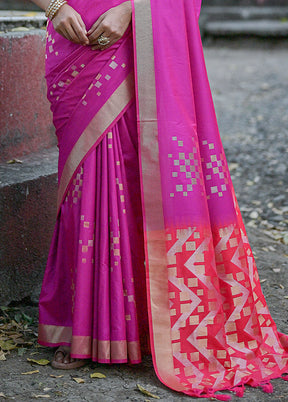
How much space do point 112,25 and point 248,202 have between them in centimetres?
296

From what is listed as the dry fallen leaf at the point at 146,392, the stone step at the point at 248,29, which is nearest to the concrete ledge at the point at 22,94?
the dry fallen leaf at the point at 146,392

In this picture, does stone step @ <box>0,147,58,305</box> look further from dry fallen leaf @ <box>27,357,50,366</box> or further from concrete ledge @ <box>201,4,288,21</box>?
concrete ledge @ <box>201,4,288,21</box>

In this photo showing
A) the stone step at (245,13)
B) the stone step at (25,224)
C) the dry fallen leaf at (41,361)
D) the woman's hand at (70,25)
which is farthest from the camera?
the stone step at (245,13)

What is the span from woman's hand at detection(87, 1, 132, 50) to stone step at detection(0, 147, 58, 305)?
958 millimetres

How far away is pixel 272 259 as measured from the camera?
12.8 feet

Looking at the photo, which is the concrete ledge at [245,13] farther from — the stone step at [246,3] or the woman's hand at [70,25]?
the woman's hand at [70,25]

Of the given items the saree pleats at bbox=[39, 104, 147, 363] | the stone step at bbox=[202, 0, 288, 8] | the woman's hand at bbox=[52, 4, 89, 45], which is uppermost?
the stone step at bbox=[202, 0, 288, 8]

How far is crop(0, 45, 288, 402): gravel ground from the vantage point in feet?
8.03

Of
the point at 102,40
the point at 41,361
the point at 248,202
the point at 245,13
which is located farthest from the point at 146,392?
the point at 245,13

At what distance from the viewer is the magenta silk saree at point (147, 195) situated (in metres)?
2.45

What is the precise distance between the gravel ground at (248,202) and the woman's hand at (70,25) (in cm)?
125

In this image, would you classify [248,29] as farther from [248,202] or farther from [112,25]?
[112,25]

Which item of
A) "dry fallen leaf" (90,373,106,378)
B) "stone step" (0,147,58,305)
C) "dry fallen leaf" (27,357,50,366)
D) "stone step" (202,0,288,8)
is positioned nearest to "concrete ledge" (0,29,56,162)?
"stone step" (0,147,58,305)

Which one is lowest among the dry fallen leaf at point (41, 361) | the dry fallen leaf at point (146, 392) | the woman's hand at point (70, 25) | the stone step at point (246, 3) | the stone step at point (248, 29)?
the dry fallen leaf at point (146, 392)
